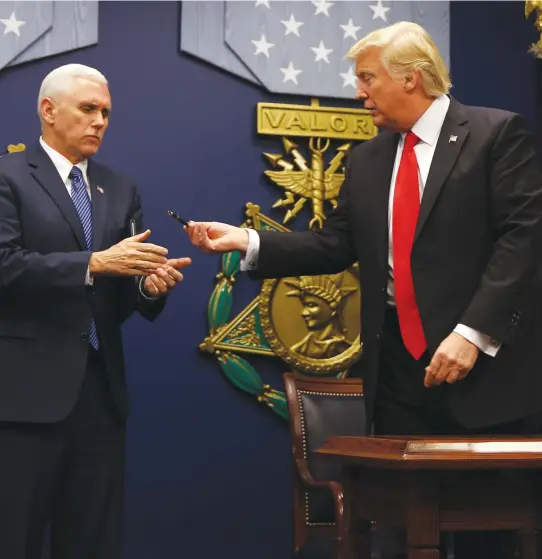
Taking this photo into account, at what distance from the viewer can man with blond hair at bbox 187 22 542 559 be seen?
262cm

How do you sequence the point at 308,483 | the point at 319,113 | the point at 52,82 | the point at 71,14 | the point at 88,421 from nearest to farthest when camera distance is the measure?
the point at 88,421, the point at 52,82, the point at 308,483, the point at 71,14, the point at 319,113

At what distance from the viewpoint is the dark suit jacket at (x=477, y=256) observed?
8.61ft

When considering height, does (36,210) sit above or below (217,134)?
below

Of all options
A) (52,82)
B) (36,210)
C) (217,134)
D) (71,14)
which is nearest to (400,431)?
(36,210)

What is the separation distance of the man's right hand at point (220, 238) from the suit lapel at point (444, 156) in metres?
0.60

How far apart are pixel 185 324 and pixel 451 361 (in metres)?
1.89

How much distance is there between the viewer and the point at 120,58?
13.8 ft

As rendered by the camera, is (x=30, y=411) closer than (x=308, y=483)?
Yes

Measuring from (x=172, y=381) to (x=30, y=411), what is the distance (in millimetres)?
1383

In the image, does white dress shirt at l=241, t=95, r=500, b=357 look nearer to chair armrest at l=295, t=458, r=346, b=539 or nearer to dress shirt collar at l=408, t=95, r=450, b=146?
dress shirt collar at l=408, t=95, r=450, b=146

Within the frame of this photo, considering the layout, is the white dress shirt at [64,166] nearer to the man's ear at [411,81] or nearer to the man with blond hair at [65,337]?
the man with blond hair at [65,337]

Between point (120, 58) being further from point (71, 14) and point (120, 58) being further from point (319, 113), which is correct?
point (319, 113)

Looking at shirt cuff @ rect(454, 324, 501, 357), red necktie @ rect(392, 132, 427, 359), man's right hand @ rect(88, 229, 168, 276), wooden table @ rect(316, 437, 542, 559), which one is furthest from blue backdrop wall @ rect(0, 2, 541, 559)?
wooden table @ rect(316, 437, 542, 559)

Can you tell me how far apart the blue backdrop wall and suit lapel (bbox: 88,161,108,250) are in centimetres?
97
